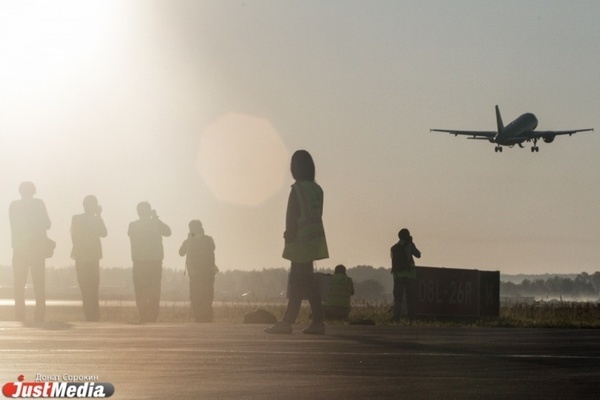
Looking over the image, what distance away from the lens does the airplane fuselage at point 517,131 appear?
9156cm

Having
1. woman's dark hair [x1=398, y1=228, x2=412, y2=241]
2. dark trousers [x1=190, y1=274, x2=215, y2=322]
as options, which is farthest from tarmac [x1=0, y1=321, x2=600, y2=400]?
woman's dark hair [x1=398, y1=228, x2=412, y2=241]

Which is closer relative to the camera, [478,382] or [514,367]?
[478,382]

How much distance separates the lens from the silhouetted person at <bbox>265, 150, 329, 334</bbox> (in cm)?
1350

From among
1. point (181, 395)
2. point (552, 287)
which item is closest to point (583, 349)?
point (181, 395)

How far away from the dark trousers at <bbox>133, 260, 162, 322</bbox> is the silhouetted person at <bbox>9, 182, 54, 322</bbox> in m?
1.43

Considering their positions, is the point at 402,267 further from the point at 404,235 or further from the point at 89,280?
the point at 89,280

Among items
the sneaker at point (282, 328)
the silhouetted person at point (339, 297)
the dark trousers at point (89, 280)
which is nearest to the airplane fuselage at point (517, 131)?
the silhouetted person at point (339, 297)

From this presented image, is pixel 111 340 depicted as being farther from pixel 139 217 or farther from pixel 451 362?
pixel 139 217

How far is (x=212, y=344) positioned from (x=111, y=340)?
103 centimetres

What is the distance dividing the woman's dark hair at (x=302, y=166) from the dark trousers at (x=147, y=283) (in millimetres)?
6780

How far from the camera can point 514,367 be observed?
943 cm

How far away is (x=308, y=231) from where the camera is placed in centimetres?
1352

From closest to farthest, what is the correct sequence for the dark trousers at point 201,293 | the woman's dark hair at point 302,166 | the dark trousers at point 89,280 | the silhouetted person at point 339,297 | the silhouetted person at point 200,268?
1. the woman's dark hair at point 302,166
2. the dark trousers at point 89,280
3. the silhouetted person at point 200,268
4. the dark trousers at point 201,293
5. the silhouetted person at point 339,297

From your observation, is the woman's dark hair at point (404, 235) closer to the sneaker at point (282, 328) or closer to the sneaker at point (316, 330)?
the sneaker at point (316, 330)
